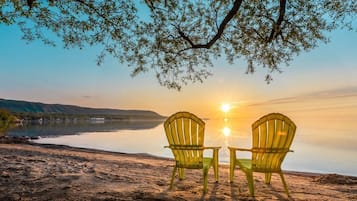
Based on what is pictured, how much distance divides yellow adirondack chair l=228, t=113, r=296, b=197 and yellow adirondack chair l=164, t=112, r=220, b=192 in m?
0.60

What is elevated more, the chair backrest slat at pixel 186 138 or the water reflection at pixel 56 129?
the chair backrest slat at pixel 186 138

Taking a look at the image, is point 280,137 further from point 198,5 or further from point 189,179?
point 198,5

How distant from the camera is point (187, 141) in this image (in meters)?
4.59

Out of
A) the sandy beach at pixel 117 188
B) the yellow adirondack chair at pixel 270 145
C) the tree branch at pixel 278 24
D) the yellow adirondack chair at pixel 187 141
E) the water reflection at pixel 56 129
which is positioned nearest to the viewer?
the sandy beach at pixel 117 188

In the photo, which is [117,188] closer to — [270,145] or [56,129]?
[270,145]

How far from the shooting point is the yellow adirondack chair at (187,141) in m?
4.43

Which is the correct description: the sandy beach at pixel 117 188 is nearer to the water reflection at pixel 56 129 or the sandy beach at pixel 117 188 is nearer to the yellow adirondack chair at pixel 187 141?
the yellow adirondack chair at pixel 187 141

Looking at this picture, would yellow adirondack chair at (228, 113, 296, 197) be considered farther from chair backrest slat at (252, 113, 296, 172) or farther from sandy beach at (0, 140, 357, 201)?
sandy beach at (0, 140, 357, 201)

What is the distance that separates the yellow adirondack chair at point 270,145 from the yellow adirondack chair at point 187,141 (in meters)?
0.60

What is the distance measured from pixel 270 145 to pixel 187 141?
1219 mm

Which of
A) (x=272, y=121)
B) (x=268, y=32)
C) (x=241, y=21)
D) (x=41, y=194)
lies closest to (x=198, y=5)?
(x=241, y=21)

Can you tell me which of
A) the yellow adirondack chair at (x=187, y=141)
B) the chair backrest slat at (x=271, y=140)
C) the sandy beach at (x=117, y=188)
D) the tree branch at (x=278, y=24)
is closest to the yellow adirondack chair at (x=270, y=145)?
the chair backrest slat at (x=271, y=140)

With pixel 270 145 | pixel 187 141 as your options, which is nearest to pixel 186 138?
pixel 187 141

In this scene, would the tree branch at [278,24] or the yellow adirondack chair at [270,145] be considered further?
the tree branch at [278,24]
